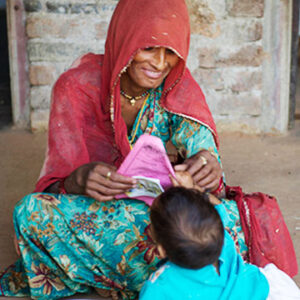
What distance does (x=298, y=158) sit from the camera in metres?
4.17

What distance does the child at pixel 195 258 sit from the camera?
1.82 metres

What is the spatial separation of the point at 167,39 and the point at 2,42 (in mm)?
5620

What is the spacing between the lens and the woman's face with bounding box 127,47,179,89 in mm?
2484

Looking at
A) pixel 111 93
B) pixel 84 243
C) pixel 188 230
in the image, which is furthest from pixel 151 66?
pixel 188 230

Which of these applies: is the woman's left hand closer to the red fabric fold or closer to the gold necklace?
the red fabric fold

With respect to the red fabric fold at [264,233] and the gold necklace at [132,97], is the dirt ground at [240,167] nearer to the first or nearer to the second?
the red fabric fold at [264,233]

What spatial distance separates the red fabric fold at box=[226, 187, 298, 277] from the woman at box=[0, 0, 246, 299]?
Result: 5cm

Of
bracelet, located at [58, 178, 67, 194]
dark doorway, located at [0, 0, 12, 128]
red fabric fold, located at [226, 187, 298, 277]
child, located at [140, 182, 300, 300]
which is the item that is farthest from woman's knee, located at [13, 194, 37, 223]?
dark doorway, located at [0, 0, 12, 128]

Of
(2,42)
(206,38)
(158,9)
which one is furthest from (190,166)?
(2,42)

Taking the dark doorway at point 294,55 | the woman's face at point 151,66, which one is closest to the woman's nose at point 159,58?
the woman's face at point 151,66

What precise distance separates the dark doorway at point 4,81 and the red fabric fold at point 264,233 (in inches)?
119

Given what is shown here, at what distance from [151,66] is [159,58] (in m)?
0.06

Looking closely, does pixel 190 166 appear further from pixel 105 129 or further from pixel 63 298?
pixel 63 298

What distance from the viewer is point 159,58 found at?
2.48 metres
